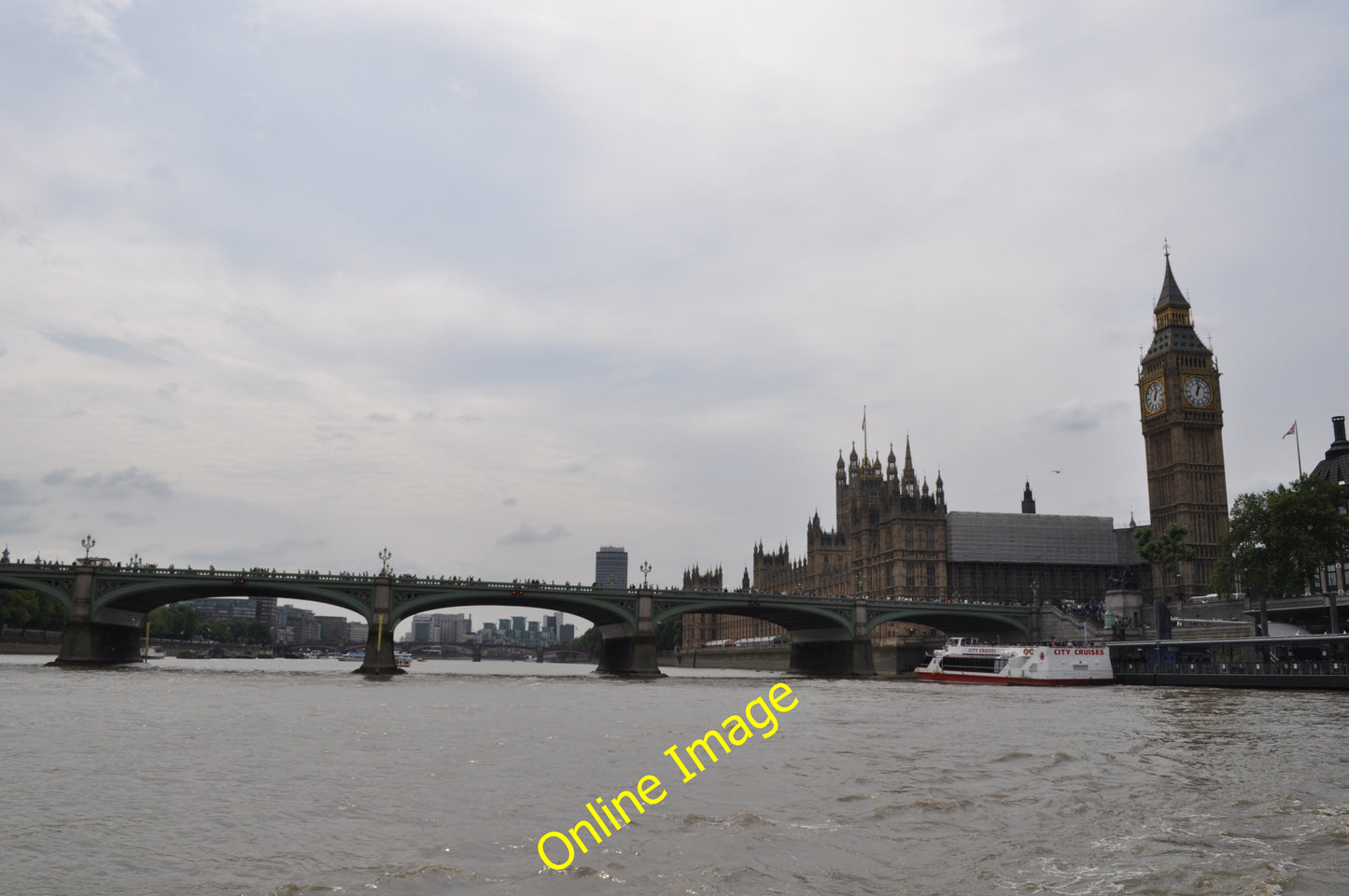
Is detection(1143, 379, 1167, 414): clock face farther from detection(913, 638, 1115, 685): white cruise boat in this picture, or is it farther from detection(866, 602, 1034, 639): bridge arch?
detection(913, 638, 1115, 685): white cruise boat

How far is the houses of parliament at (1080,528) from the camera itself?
13225cm

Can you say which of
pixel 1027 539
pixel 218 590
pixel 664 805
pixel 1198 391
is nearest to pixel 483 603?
pixel 218 590

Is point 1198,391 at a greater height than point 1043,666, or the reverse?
point 1198,391

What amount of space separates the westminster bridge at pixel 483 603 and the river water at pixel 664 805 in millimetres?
44449

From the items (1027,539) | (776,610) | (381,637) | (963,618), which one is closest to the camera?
(381,637)

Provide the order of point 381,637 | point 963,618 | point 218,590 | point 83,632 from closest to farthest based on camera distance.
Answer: point 83,632 → point 381,637 → point 218,590 → point 963,618

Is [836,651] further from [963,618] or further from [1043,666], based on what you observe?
[1043,666]

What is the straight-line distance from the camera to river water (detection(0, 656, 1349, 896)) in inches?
523

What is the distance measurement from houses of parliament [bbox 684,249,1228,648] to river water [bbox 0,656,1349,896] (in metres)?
103

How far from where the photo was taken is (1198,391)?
135500 millimetres

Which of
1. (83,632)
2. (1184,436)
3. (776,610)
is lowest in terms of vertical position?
(83,632)

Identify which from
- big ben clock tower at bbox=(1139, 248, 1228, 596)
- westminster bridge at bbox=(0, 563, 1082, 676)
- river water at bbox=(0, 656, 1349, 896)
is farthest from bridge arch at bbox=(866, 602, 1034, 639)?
river water at bbox=(0, 656, 1349, 896)

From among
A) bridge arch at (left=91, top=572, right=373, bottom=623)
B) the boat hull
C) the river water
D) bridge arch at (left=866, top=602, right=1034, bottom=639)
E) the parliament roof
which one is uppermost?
the parliament roof

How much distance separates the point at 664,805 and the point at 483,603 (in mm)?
75952
